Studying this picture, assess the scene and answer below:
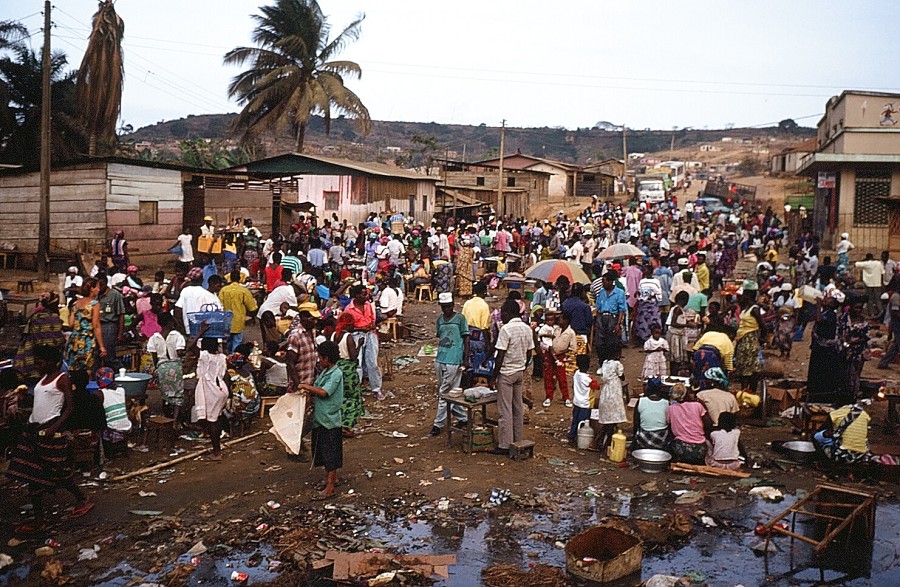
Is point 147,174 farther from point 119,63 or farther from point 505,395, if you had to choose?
point 505,395

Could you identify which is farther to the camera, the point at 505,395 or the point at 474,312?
the point at 474,312

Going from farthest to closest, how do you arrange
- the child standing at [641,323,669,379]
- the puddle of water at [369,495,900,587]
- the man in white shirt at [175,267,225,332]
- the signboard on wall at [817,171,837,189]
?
the signboard on wall at [817,171,837,189] → the man in white shirt at [175,267,225,332] → the child standing at [641,323,669,379] → the puddle of water at [369,495,900,587]

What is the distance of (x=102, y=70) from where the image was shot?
89.7ft

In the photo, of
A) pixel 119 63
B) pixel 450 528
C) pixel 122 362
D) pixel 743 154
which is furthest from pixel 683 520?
pixel 743 154

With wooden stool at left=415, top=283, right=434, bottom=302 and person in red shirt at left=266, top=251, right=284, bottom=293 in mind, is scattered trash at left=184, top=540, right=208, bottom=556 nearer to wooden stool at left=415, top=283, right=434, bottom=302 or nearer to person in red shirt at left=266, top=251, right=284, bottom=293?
person in red shirt at left=266, top=251, right=284, bottom=293

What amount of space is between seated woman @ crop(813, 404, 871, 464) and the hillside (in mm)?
80510

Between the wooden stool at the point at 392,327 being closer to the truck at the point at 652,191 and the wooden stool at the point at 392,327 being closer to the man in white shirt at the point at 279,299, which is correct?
the man in white shirt at the point at 279,299

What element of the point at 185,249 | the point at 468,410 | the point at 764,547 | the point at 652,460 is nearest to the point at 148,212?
the point at 185,249

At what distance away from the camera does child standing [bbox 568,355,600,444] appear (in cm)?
953

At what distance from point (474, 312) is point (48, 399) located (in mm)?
5138

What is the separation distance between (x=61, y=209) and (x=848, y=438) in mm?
18469

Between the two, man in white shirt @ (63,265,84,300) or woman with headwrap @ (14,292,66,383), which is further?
man in white shirt @ (63,265,84,300)

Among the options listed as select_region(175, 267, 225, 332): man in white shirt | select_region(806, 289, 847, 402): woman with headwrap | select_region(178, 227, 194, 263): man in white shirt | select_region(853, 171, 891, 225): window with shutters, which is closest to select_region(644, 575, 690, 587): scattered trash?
select_region(806, 289, 847, 402): woman with headwrap

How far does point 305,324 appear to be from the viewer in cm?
951
